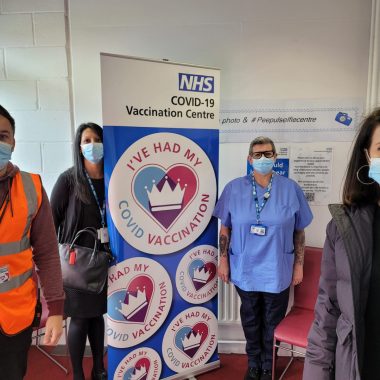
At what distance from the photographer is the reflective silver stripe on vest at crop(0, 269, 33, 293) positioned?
1195mm

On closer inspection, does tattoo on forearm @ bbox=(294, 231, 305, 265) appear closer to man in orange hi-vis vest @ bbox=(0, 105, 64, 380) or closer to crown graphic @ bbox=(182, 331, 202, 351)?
crown graphic @ bbox=(182, 331, 202, 351)

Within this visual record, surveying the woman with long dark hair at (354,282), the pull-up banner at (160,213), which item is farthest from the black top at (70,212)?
the woman with long dark hair at (354,282)

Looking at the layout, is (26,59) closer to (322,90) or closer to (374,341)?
(322,90)

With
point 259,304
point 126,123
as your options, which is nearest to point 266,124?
point 126,123

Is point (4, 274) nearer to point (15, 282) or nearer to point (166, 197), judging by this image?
point (15, 282)

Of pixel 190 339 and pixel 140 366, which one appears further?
pixel 190 339

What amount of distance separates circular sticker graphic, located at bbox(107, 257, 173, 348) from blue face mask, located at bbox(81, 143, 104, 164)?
0.61 m

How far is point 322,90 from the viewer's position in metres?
2.38

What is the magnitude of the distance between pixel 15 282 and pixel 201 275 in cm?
121

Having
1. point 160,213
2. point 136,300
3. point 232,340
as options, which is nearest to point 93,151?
point 160,213

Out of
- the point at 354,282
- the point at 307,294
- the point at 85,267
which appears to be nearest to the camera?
the point at 354,282

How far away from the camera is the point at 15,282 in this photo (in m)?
1.23

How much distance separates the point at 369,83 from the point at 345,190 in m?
1.60

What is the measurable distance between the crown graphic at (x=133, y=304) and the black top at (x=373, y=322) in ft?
4.22
